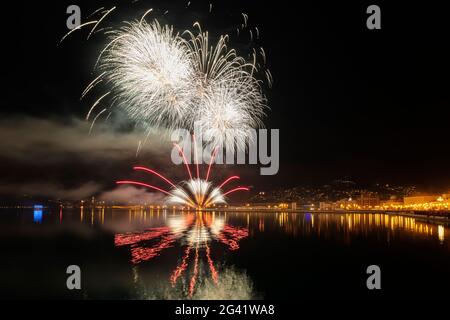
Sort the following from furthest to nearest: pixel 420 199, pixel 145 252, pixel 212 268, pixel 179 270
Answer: pixel 420 199, pixel 145 252, pixel 212 268, pixel 179 270

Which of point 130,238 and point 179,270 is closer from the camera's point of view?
point 179,270

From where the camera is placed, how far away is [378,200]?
15388 cm

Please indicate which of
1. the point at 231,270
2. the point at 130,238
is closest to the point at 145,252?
the point at 231,270

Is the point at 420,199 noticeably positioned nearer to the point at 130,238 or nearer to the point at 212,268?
the point at 130,238

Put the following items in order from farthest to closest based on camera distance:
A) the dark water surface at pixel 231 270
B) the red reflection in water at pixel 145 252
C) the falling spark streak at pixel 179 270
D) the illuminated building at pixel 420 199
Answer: the illuminated building at pixel 420 199 < the red reflection in water at pixel 145 252 < the falling spark streak at pixel 179 270 < the dark water surface at pixel 231 270

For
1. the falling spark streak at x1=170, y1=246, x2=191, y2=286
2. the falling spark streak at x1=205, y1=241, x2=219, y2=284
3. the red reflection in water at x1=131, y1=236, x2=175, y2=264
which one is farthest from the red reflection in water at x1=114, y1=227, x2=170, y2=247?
the falling spark streak at x1=170, y1=246, x2=191, y2=286

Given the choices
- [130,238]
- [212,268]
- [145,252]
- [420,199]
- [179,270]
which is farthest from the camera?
[420,199]

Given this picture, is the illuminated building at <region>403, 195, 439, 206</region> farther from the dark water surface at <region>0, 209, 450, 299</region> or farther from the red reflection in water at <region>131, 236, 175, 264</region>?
the red reflection in water at <region>131, 236, 175, 264</region>

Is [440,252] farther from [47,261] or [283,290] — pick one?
[47,261]

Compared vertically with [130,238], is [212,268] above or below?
above

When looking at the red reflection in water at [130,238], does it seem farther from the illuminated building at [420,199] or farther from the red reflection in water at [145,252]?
the illuminated building at [420,199]

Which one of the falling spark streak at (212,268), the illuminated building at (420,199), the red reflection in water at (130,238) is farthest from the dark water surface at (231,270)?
the illuminated building at (420,199)

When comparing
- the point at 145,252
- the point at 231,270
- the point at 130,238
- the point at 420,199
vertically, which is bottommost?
the point at 420,199
